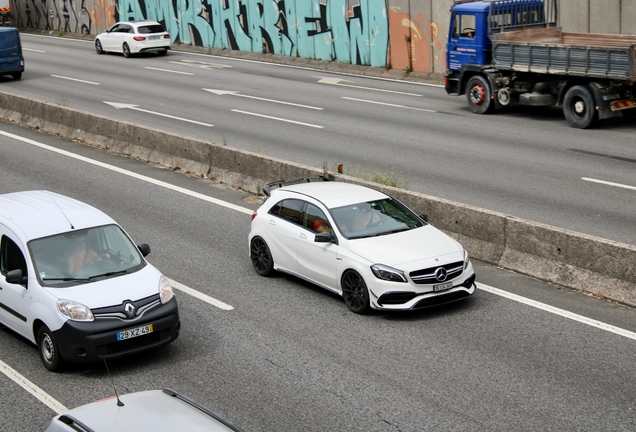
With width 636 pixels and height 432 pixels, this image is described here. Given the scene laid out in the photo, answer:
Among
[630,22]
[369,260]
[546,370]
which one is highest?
[630,22]

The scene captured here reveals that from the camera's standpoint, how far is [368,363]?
30.0 ft

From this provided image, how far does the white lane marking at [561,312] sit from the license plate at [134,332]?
4.56 metres

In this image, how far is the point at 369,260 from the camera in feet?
34.4

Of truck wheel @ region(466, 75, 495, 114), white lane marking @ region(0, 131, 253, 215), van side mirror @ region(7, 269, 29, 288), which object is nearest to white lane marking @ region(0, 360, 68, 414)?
van side mirror @ region(7, 269, 29, 288)

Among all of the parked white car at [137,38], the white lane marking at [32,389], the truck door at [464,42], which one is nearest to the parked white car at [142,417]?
the white lane marking at [32,389]

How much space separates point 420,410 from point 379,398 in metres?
0.46

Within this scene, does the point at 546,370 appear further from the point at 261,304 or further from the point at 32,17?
the point at 32,17

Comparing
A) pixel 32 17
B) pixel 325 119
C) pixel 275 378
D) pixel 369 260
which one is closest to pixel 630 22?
pixel 325 119

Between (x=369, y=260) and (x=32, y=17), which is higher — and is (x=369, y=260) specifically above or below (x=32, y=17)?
below

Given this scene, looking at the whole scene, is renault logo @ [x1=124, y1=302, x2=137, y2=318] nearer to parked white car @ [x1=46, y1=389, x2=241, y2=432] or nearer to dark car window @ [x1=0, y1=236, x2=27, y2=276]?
dark car window @ [x1=0, y1=236, x2=27, y2=276]

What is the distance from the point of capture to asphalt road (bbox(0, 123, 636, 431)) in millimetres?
7957

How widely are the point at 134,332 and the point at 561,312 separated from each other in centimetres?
508

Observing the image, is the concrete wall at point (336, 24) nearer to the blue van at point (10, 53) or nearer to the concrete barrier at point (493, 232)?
the blue van at point (10, 53)

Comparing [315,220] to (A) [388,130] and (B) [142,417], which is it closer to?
(B) [142,417]
